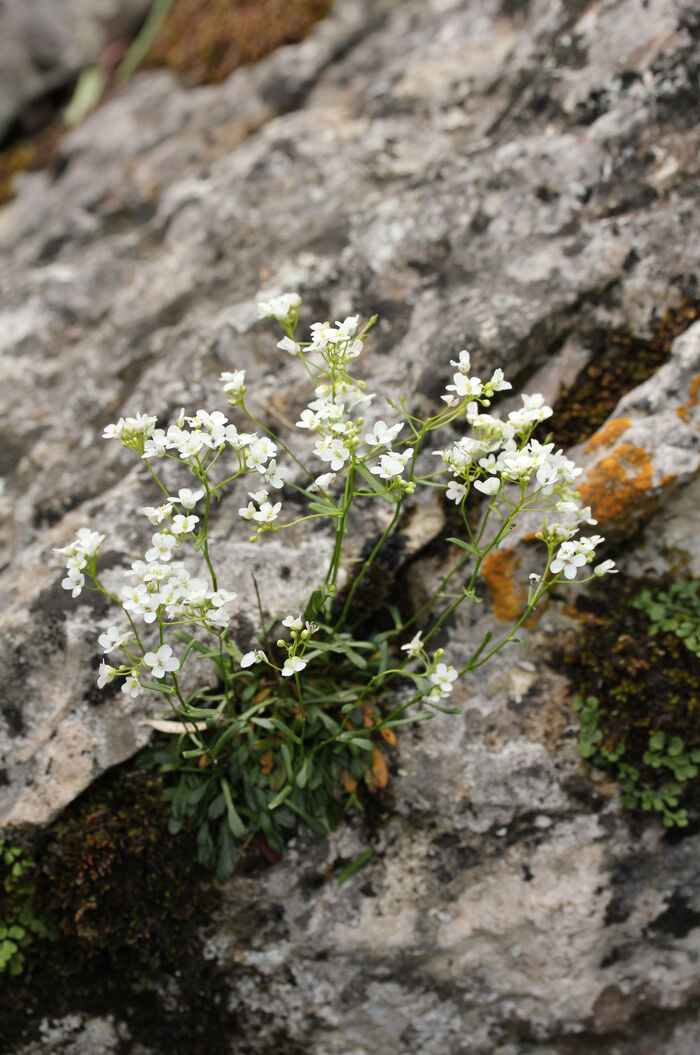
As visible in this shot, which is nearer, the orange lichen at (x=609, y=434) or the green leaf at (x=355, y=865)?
the green leaf at (x=355, y=865)

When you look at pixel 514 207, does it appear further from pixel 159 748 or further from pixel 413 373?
pixel 159 748

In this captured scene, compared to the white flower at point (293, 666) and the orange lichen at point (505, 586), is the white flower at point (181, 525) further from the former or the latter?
the orange lichen at point (505, 586)

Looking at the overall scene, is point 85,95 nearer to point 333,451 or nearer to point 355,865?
point 333,451

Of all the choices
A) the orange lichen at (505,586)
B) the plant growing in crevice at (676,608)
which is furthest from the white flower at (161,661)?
the plant growing in crevice at (676,608)

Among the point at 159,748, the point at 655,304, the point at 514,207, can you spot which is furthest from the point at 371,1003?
the point at 514,207

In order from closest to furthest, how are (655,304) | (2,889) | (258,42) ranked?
(2,889) → (655,304) → (258,42)

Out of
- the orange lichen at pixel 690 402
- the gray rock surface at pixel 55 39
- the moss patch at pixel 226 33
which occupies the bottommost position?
the orange lichen at pixel 690 402
